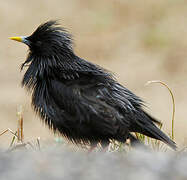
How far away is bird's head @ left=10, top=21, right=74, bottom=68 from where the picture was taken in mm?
8070

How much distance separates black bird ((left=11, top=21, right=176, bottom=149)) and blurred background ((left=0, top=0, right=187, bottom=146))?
7.92 meters

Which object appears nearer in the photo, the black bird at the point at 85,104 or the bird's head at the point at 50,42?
the black bird at the point at 85,104

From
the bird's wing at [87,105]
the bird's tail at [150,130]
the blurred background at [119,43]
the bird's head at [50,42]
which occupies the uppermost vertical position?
the bird's head at [50,42]

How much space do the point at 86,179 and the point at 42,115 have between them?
11.3 ft

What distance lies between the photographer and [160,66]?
1848 centimetres

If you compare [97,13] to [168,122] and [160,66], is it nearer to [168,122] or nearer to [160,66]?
[160,66]

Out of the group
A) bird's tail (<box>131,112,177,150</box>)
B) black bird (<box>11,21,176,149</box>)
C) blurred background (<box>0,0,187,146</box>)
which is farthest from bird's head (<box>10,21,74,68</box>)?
blurred background (<box>0,0,187,146</box>)

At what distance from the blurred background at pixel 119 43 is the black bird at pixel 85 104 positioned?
7.92 m

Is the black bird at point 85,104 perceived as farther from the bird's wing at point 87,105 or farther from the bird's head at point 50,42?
the bird's head at point 50,42

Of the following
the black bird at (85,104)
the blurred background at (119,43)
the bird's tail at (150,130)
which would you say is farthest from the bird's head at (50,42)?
the blurred background at (119,43)

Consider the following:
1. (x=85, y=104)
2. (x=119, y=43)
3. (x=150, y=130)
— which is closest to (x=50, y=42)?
(x=85, y=104)

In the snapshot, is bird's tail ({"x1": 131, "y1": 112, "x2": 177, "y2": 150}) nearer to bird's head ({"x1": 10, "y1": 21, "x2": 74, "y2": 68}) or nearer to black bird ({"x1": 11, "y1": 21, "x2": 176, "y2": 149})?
black bird ({"x1": 11, "y1": 21, "x2": 176, "y2": 149})

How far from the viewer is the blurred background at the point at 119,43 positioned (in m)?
17.0

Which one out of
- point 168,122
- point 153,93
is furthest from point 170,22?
point 168,122
